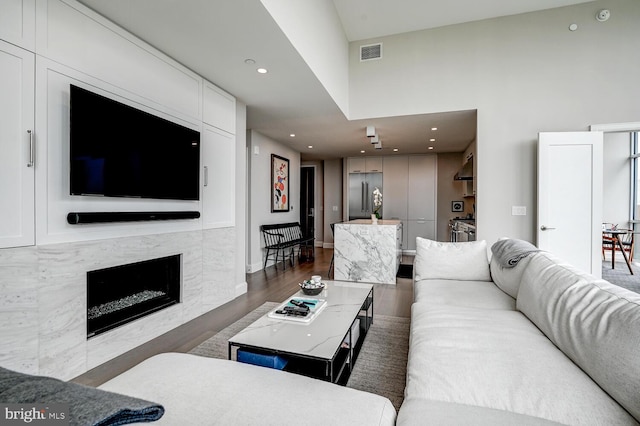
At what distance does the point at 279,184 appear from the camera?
21.4 feet

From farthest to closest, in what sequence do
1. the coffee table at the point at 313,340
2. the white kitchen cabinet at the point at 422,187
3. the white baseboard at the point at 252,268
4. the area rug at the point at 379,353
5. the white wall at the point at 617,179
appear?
the white kitchen cabinet at the point at 422,187, the white wall at the point at 617,179, the white baseboard at the point at 252,268, the area rug at the point at 379,353, the coffee table at the point at 313,340

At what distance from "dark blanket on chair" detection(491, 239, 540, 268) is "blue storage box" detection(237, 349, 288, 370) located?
6.57 ft

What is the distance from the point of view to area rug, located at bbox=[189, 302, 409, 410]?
6.40 feet

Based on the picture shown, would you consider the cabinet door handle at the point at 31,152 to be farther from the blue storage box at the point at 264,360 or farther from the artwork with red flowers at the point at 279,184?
the artwork with red flowers at the point at 279,184

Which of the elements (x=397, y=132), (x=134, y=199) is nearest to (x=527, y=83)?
(x=397, y=132)

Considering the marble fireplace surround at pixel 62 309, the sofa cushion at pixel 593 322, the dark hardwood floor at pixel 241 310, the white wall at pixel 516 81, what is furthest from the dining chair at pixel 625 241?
the marble fireplace surround at pixel 62 309

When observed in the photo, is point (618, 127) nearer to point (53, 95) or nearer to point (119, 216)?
point (119, 216)

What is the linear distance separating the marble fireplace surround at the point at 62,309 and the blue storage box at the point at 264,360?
129 cm

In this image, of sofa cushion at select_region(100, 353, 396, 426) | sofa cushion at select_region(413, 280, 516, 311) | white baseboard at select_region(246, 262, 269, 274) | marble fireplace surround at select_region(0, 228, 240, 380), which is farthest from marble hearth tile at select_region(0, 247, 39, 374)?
white baseboard at select_region(246, 262, 269, 274)

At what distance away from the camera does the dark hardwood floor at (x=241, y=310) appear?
2258mm

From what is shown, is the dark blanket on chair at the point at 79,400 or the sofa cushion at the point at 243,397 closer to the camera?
the dark blanket on chair at the point at 79,400

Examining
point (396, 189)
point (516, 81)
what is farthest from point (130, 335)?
point (396, 189)

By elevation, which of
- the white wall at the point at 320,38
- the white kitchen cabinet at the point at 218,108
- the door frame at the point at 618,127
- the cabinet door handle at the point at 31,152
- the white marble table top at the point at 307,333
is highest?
the white wall at the point at 320,38

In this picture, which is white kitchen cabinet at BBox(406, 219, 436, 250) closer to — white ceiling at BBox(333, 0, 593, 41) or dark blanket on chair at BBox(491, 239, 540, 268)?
white ceiling at BBox(333, 0, 593, 41)
